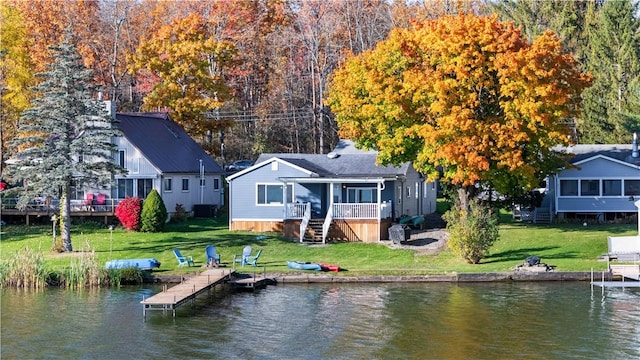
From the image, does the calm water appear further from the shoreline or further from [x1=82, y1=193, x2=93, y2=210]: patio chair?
[x1=82, y1=193, x2=93, y2=210]: patio chair

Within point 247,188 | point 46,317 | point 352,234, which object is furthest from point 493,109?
point 46,317

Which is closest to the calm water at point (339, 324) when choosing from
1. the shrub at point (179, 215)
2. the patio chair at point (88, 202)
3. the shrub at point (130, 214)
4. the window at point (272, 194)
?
the shrub at point (130, 214)

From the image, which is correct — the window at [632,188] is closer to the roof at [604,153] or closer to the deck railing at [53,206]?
the roof at [604,153]

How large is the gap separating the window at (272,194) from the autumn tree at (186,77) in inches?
593

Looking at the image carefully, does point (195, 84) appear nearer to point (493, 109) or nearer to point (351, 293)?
point (493, 109)

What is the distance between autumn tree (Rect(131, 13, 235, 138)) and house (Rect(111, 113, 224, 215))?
260 cm

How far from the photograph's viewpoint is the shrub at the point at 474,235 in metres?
43.3

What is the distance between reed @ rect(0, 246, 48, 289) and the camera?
39.5 meters

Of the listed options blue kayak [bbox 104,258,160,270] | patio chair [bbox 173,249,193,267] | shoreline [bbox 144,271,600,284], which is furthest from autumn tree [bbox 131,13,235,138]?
shoreline [bbox 144,271,600,284]

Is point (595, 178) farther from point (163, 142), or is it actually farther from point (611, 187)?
point (163, 142)

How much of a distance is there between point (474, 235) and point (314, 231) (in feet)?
35.6

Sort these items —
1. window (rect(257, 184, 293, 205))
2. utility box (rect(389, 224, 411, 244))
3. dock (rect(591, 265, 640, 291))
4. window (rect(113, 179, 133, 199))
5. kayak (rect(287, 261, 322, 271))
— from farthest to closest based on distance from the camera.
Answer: window (rect(113, 179, 133, 199)) < window (rect(257, 184, 293, 205)) < utility box (rect(389, 224, 411, 244)) < kayak (rect(287, 261, 322, 271)) < dock (rect(591, 265, 640, 291))

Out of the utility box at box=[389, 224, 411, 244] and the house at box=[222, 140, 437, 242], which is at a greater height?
the house at box=[222, 140, 437, 242]

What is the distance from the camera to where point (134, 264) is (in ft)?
136
